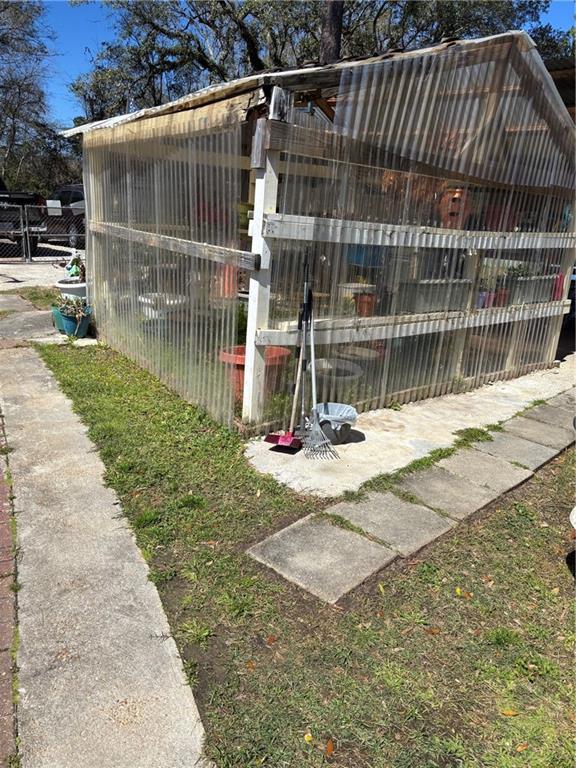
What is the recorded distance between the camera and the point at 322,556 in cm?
302

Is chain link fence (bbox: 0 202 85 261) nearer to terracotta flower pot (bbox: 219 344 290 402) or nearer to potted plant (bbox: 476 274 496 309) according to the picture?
terracotta flower pot (bbox: 219 344 290 402)

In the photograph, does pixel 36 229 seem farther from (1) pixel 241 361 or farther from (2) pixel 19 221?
(1) pixel 241 361

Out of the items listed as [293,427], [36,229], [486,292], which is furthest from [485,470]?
[36,229]

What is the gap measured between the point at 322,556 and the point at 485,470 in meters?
1.78

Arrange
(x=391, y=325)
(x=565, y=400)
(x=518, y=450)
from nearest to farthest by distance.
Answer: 1. (x=518, y=450)
2. (x=391, y=325)
3. (x=565, y=400)

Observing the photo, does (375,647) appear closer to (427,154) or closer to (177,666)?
(177,666)

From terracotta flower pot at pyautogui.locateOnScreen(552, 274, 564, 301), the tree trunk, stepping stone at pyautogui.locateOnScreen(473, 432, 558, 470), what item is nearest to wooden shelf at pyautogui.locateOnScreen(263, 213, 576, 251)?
terracotta flower pot at pyautogui.locateOnScreen(552, 274, 564, 301)

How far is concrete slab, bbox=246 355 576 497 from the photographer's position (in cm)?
393

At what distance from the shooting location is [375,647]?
245 cm

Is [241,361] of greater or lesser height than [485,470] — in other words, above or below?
above

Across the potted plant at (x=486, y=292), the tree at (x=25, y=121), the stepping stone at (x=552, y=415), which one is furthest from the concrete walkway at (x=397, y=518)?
the tree at (x=25, y=121)

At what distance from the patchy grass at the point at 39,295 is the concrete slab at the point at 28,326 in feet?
2.15

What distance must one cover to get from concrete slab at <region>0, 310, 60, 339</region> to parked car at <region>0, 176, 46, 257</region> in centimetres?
695

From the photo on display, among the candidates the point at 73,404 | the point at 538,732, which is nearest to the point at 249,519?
the point at 538,732
